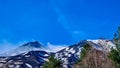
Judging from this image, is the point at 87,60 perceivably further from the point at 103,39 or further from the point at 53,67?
the point at 53,67

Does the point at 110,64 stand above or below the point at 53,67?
below

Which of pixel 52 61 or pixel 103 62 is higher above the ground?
pixel 52 61

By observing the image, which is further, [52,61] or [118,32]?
[52,61]

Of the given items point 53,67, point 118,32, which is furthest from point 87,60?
point 53,67

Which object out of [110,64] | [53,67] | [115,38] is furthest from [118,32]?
[53,67]

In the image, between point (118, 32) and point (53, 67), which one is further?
point (53, 67)

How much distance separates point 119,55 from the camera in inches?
2781

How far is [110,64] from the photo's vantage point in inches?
2697

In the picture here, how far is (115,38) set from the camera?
70.0m

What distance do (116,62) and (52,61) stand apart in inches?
707

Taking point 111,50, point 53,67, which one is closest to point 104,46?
point 111,50

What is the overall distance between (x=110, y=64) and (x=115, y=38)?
4.28 m

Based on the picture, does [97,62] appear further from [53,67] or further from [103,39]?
[53,67]

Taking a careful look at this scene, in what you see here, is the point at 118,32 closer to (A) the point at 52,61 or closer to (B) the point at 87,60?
(B) the point at 87,60
